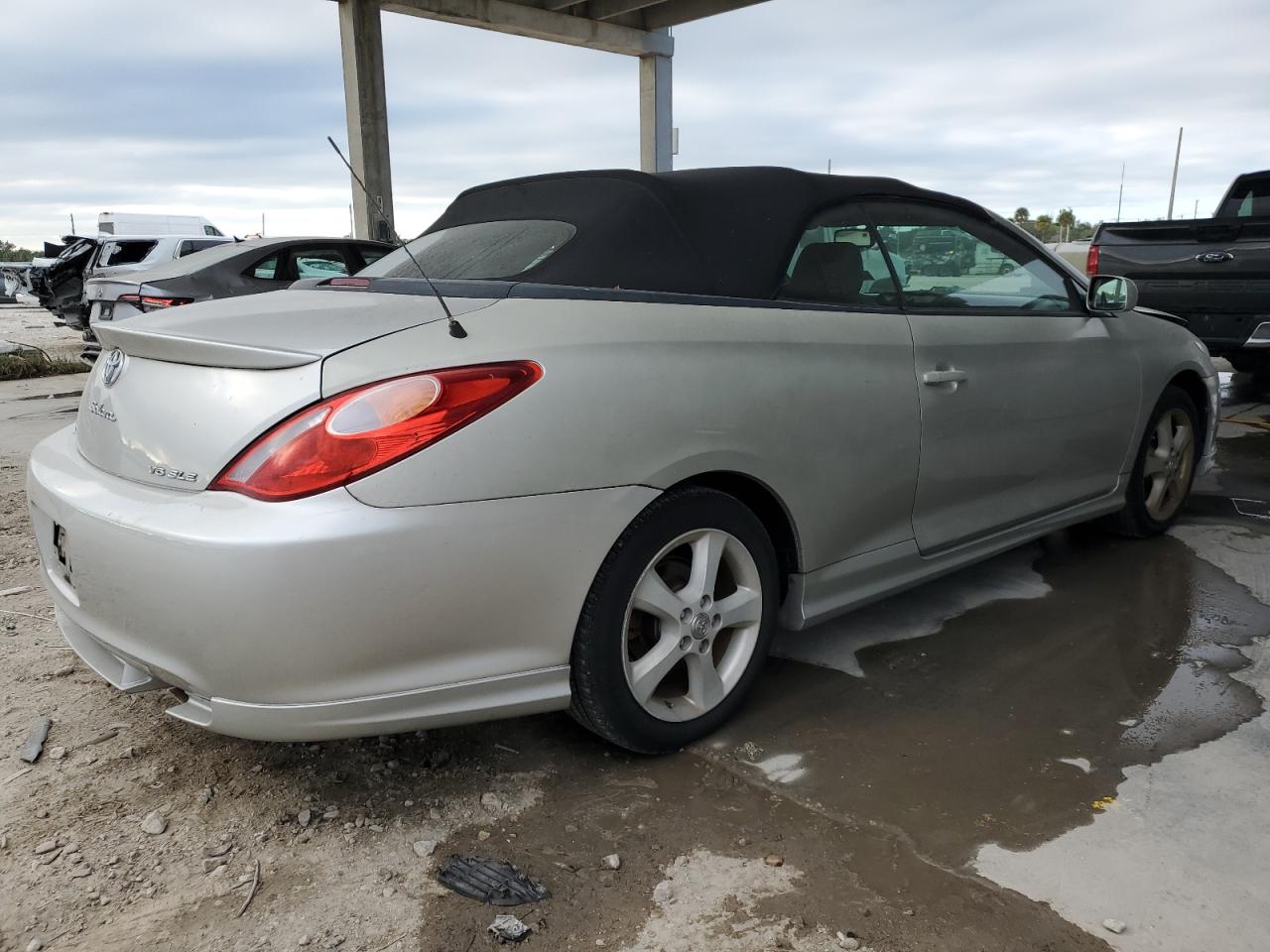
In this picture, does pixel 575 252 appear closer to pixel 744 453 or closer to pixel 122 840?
pixel 744 453

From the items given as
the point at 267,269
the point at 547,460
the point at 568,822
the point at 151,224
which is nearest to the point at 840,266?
the point at 547,460

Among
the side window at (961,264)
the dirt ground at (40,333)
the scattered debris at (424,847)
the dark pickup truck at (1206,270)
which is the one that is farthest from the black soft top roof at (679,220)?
the dirt ground at (40,333)

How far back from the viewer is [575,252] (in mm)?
2578

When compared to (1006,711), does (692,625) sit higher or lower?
higher

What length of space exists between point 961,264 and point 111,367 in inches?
104

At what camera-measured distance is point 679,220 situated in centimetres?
270

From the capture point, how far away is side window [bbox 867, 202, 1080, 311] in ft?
10.3

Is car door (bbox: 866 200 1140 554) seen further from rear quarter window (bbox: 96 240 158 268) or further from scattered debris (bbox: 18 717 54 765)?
rear quarter window (bbox: 96 240 158 268)

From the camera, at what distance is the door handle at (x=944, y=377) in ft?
9.77

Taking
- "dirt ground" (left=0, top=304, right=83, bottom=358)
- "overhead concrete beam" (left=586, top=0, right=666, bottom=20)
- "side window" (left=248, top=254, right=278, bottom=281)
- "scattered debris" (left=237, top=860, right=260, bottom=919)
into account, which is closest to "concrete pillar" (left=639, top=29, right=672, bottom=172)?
"overhead concrete beam" (left=586, top=0, right=666, bottom=20)

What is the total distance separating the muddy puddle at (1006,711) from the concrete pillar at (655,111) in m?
18.2

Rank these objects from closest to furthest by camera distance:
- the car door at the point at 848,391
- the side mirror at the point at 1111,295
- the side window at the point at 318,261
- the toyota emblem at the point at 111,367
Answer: the toyota emblem at the point at 111,367 < the car door at the point at 848,391 < the side mirror at the point at 1111,295 < the side window at the point at 318,261

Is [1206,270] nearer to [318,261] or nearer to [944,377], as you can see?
[944,377]

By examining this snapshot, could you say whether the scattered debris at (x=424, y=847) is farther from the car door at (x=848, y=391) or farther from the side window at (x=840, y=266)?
the side window at (x=840, y=266)
